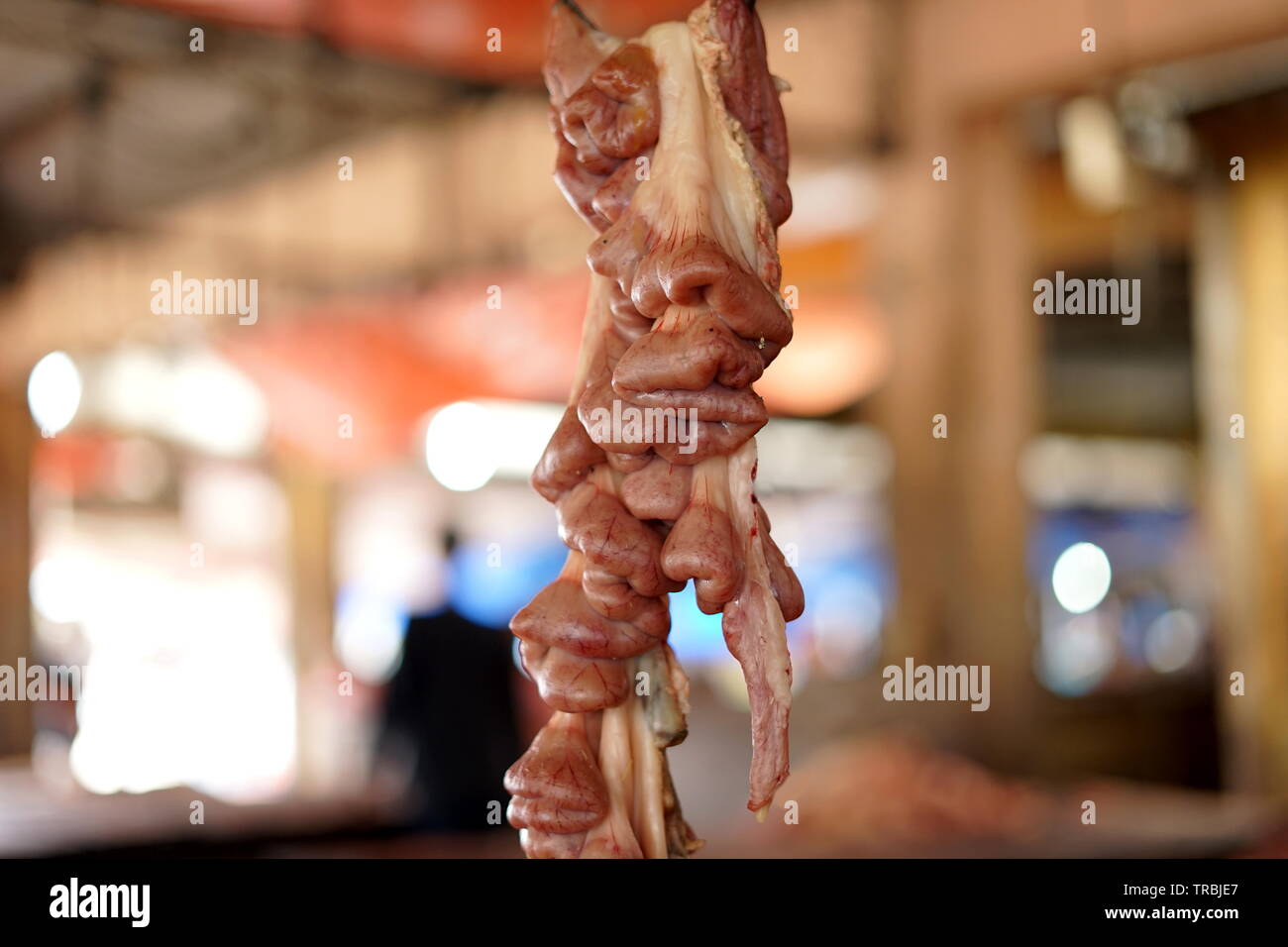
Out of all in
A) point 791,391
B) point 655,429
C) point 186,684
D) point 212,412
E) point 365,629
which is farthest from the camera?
point 365,629

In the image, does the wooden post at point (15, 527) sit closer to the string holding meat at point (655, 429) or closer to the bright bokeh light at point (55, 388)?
the bright bokeh light at point (55, 388)

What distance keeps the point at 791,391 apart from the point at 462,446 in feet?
8.71

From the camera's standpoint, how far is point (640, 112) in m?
0.71

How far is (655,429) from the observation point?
2.20 ft

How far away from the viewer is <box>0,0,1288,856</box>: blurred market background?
13.6 ft

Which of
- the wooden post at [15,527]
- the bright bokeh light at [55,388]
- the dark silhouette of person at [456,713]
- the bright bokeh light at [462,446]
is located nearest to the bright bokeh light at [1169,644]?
the bright bokeh light at [462,446]

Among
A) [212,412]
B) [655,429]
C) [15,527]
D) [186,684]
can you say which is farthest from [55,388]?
[655,429]

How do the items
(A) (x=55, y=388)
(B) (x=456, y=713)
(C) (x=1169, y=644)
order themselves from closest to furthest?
(B) (x=456, y=713), (A) (x=55, y=388), (C) (x=1169, y=644)

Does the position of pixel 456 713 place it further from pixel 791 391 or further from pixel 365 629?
pixel 365 629

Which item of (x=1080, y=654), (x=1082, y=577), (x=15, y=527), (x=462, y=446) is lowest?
(x=1080, y=654)

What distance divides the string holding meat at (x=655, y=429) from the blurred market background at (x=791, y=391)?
202 centimetres

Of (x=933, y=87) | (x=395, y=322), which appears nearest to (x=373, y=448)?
(x=395, y=322)

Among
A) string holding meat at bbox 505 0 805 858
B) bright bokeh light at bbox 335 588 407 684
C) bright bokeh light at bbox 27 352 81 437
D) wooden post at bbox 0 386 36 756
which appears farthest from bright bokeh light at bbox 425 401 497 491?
string holding meat at bbox 505 0 805 858
